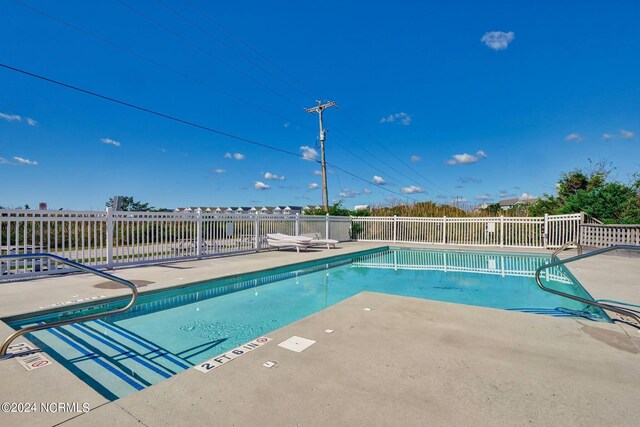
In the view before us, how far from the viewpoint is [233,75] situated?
14.1 metres

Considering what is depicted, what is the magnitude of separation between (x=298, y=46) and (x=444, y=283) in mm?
12300

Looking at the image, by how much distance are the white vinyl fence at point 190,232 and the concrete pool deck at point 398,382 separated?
3260 millimetres

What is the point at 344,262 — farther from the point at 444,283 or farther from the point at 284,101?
the point at 284,101

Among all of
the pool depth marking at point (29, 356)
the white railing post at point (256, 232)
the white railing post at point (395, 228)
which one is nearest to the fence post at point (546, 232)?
the white railing post at point (395, 228)

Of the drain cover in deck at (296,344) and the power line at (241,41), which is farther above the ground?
the power line at (241,41)

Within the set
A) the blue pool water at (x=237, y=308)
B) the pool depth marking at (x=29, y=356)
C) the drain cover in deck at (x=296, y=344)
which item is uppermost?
the pool depth marking at (x=29, y=356)

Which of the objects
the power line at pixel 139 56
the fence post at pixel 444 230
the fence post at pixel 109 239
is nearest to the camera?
the fence post at pixel 109 239

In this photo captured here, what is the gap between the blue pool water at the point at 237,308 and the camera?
2638 mm

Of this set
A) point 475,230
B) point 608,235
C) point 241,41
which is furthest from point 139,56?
point 608,235

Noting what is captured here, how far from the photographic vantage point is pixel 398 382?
1.97m

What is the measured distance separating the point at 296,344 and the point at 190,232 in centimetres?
634

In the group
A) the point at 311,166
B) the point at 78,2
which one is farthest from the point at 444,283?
the point at 311,166

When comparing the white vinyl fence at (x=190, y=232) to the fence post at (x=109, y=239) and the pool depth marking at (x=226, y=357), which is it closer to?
the fence post at (x=109, y=239)

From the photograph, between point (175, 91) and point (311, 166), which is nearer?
point (175, 91)
